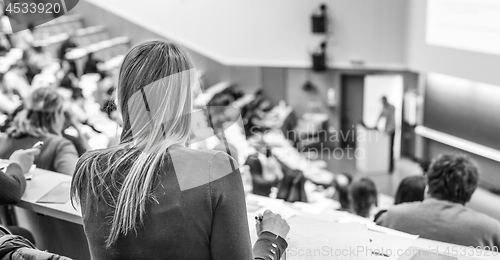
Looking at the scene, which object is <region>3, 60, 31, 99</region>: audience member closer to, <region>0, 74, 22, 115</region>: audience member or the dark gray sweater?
<region>0, 74, 22, 115</region>: audience member

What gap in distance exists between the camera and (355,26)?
31.2 ft

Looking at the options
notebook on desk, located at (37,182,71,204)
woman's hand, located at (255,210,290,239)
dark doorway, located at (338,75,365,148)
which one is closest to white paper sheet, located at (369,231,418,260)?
woman's hand, located at (255,210,290,239)

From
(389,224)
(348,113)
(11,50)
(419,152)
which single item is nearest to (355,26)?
(348,113)

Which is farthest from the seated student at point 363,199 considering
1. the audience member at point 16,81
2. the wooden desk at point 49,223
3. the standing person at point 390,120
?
the standing person at point 390,120

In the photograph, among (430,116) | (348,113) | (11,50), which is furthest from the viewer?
(348,113)

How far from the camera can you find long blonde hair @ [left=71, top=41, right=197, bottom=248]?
A: 110 cm

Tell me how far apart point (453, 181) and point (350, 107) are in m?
8.00

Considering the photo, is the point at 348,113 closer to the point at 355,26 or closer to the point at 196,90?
the point at 355,26

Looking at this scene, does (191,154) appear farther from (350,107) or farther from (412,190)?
(350,107)

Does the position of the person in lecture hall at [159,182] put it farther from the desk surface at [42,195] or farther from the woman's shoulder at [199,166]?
the desk surface at [42,195]

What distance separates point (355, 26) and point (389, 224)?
774 cm

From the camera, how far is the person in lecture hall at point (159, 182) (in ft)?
3.58

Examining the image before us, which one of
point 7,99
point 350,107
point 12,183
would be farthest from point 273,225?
point 350,107

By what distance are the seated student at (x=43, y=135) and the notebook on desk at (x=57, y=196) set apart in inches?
14.7
